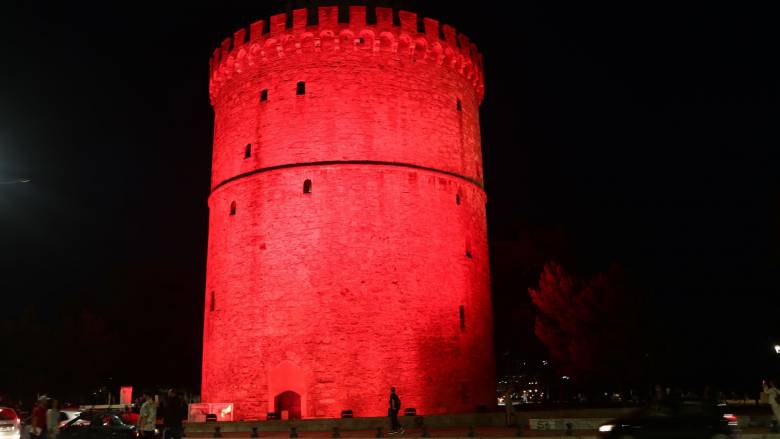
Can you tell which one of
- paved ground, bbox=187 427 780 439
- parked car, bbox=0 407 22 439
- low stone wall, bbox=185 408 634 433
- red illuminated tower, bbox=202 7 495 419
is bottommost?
paved ground, bbox=187 427 780 439

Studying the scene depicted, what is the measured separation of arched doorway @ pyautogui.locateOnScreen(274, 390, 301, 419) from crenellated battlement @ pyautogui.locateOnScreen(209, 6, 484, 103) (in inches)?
352

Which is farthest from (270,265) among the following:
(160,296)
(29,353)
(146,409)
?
(29,353)

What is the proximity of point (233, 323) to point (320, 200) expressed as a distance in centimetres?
384

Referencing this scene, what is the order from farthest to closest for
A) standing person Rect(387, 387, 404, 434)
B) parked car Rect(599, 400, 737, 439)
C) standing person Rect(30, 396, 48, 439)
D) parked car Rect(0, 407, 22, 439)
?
1. standing person Rect(387, 387, 404, 434)
2. parked car Rect(0, 407, 22, 439)
3. standing person Rect(30, 396, 48, 439)
4. parked car Rect(599, 400, 737, 439)

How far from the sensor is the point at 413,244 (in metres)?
18.4

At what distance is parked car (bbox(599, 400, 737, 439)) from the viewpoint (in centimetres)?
892

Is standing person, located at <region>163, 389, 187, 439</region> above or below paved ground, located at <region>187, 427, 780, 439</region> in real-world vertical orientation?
above

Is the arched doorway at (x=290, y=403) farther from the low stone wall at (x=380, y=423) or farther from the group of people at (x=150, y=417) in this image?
the group of people at (x=150, y=417)

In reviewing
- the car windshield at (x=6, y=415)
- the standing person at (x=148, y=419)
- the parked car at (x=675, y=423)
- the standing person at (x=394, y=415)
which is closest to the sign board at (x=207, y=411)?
the car windshield at (x=6, y=415)

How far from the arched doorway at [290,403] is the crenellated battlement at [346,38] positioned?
894 centimetres

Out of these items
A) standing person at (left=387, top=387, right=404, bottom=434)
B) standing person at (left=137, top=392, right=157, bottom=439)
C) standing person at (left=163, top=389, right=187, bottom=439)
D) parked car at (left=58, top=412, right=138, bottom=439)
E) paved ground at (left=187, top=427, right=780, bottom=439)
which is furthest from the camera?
standing person at (left=387, top=387, right=404, bottom=434)

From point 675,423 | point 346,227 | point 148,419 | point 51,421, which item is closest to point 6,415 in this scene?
point 51,421

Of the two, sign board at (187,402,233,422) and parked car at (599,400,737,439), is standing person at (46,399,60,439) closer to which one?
sign board at (187,402,233,422)

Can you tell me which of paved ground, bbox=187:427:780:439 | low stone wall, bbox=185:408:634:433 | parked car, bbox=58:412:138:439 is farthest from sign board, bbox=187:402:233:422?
parked car, bbox=58:412:138:439
